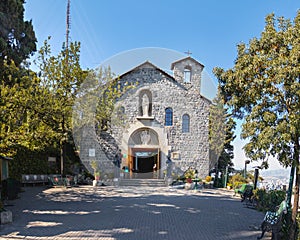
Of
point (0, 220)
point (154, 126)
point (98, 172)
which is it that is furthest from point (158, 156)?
point (0, 220)

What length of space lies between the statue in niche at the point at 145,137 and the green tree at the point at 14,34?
8690 millimetres

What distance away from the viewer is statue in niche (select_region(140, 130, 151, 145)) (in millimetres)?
17531

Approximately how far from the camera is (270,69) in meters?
5.17

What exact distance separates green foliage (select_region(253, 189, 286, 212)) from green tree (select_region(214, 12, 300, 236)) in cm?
350

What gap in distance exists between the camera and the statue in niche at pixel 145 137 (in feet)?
57.5

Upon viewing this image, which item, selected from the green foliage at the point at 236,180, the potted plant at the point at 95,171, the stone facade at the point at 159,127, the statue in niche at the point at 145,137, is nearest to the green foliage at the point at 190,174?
the stone facade at the point at 159,127

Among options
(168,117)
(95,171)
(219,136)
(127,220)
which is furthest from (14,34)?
(219,136)

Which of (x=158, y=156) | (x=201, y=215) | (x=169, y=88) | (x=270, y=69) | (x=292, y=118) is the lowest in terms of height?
(x=201, y=215)

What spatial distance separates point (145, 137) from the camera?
17.6 meters

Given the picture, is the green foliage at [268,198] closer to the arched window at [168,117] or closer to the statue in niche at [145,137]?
the arched window at [168,117]

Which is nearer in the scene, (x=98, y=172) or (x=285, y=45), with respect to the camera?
(x=285, y=45)

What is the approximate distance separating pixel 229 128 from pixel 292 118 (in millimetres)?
14552

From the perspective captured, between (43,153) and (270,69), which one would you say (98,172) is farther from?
(270,69)

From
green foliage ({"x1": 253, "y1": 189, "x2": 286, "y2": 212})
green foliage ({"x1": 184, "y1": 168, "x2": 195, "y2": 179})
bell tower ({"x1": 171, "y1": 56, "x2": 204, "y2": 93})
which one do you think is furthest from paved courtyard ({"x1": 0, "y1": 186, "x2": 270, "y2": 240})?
bell tower ({"x1": 171, "y1": 56, "x2": 204, "y2": 93})
